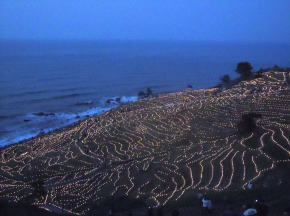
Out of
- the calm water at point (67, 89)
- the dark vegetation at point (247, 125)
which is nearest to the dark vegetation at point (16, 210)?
the dark vegetation at point (247, 125)

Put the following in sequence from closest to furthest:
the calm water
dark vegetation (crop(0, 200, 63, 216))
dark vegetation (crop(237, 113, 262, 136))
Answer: dark vegetation (crop(0, 200, 63, 216))
dark vegetation (crop(237, 113, 262, 136))
the calm water

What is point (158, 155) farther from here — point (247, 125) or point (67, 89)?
point (67, 89)

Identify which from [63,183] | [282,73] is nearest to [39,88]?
[282,73]

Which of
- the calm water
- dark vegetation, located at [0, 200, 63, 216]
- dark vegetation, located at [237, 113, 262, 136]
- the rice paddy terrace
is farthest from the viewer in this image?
the calm water

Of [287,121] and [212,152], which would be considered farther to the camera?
[287,121]

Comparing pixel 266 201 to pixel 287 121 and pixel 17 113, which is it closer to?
pixel 287 121

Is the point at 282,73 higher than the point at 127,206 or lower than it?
higher

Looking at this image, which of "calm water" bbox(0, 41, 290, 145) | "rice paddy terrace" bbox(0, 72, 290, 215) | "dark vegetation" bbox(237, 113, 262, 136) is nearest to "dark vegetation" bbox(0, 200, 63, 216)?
"rice paddy terrace" bbox(0, 72, 290, 215)

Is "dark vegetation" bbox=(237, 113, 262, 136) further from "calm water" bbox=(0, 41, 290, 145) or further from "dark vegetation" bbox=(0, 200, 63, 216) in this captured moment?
"calm water" bbox=(0, 41, 290, 145)
